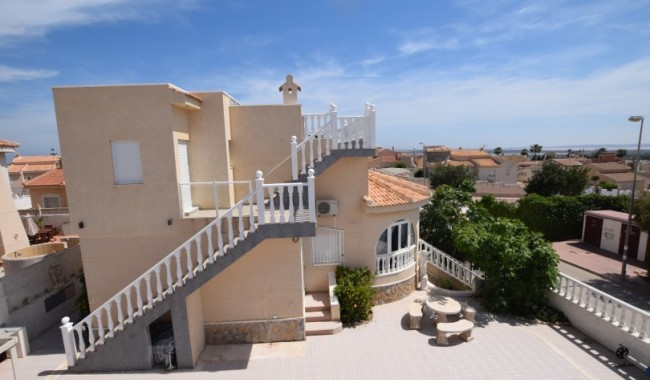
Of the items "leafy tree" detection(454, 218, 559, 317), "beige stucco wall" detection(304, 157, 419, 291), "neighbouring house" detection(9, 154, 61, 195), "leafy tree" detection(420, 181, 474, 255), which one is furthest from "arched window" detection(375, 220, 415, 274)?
"neighbouring house" detection(9, 154, 61, 195)

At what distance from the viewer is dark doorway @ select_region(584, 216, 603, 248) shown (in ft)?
66.3

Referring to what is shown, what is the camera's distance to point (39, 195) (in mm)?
22734

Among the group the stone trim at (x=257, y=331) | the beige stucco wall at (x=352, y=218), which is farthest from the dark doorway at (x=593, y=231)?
the stone trim at (x=257, y=331)

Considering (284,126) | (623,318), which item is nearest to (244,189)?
(284,126)

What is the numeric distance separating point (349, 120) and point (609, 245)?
67.7 ft

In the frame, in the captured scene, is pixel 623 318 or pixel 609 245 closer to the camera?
pixel 623 318

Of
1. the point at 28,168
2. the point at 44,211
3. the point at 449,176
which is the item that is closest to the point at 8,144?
the point at 44,211

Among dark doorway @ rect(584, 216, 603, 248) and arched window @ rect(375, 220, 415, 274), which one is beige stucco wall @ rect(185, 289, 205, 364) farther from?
dark doorway @ rect(584, 216, 603, 248)

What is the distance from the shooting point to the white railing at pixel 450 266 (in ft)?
42.3

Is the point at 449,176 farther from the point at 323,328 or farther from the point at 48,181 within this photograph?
the point at 48,181

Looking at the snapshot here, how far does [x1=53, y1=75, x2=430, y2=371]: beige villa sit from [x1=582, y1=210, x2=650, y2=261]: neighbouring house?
619 inches

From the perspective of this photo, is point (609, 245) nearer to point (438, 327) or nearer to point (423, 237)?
point (423, 237)

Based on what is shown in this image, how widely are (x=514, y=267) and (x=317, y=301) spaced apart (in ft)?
22.5

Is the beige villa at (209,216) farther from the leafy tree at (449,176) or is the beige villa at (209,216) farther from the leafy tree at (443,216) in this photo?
the leafy tree at (449,176)
